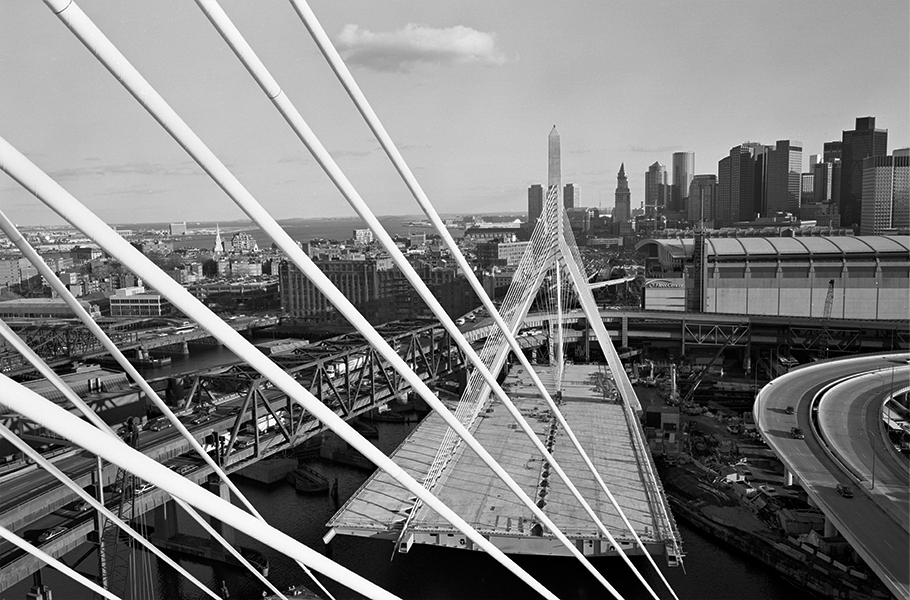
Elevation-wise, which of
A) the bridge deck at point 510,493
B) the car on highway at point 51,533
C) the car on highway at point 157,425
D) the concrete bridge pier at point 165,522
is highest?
the car on highway at point 157,425

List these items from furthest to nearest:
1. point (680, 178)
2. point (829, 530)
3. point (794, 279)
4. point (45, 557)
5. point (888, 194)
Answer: point (680, 178), point (888, 194), point (794, 279), point (829, 530), point (45, 557)

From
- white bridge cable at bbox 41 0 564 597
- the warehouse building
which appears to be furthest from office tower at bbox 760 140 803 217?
white bridge cable at bbox 41 0 564 597

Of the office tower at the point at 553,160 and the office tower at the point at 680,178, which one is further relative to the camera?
the office tower at the point at 680,178

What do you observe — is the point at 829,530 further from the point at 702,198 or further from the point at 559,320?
the point at 702,198

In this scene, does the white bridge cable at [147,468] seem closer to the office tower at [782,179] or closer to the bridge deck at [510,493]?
the bridge deck at [510,493]

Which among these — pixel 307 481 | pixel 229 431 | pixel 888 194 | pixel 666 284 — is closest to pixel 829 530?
pixel 307 481

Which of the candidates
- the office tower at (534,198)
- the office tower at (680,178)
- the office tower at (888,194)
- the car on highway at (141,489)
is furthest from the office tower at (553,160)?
the office tower at (680,178)
